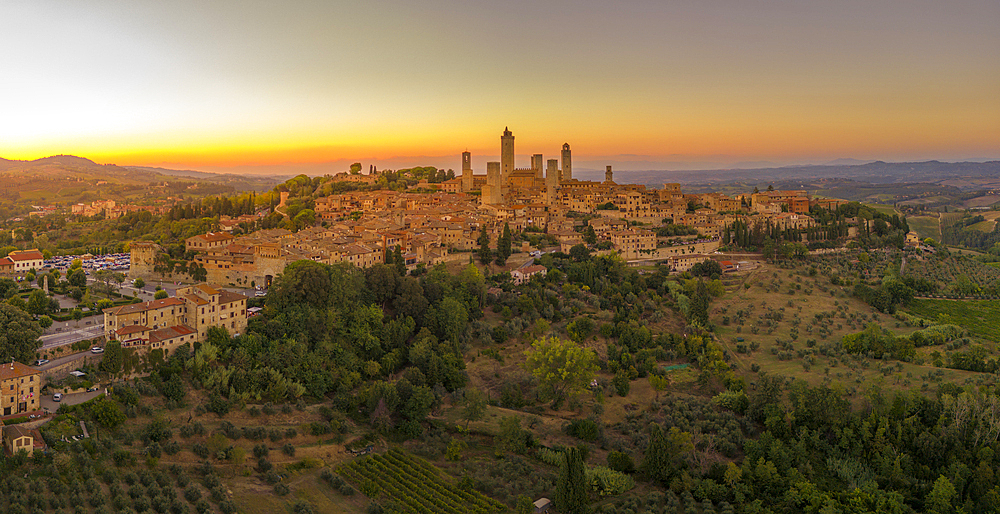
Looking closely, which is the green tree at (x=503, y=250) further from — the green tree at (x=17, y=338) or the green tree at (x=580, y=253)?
the green tree at (x=17, y=338)

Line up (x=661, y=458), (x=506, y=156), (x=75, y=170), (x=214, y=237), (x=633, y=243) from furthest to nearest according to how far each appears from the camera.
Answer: (x=75, y=170)
(x=506, y=156)
(x=633, y=243)
(x=214, y=237)
(x=661, y=458)

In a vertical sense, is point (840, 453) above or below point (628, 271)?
below

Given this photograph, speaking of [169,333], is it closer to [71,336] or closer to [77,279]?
[71,336]

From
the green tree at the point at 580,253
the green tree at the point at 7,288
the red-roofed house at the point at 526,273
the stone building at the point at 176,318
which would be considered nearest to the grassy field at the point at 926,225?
the green tree at the point at 580,253

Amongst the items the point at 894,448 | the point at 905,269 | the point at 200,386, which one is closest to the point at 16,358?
the point at 200,386

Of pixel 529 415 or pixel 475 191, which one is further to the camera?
pixel 475 191

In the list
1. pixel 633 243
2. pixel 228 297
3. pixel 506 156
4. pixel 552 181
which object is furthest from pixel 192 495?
pixel 506 156

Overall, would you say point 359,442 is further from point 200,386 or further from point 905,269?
point 905,269
